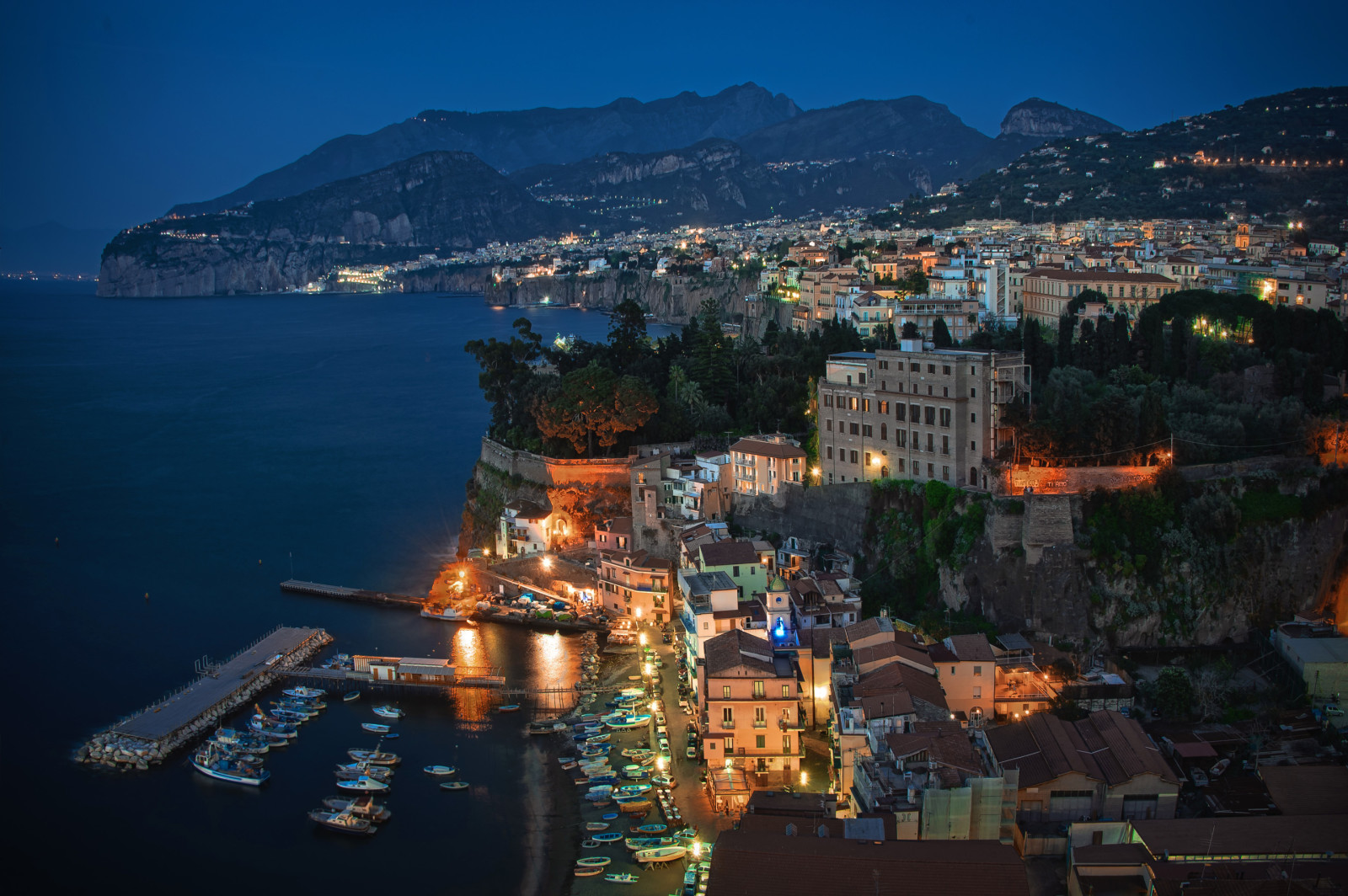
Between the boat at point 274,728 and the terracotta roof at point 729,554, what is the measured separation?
285 inches

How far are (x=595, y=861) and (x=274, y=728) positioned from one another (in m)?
6.87

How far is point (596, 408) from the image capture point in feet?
84.5

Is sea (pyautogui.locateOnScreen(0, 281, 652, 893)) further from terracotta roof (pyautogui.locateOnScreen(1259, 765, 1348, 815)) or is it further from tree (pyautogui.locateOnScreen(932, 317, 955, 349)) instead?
tree (pyautogui.locateOnScreen(932, 317, 955, 349))

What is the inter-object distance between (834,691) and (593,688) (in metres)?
4.80

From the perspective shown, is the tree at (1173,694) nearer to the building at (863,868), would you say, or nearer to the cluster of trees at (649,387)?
the building at (863,868)

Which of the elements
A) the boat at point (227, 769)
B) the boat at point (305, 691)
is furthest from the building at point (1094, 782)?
the boat at point (305, 691)

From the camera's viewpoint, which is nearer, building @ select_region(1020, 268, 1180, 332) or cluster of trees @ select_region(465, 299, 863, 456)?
cluster of trees @ select_region(465, 299, 863, 456)

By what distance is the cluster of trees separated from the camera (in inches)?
1022

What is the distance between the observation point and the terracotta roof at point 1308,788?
1297cm

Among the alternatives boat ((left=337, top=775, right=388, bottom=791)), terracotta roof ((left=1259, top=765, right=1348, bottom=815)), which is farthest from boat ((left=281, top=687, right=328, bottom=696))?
terracotta roof ((left=1259, top=765, right=1348, bottom=815))

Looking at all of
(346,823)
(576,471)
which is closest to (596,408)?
(576,471)

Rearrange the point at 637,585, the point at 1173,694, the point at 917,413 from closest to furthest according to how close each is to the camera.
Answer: the point at 1173,694, the point at 917,413, the point at 637,585

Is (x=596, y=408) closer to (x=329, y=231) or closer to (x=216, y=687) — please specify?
(x=216, y=687)

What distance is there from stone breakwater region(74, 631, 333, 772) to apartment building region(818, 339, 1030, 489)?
11.3 meters
